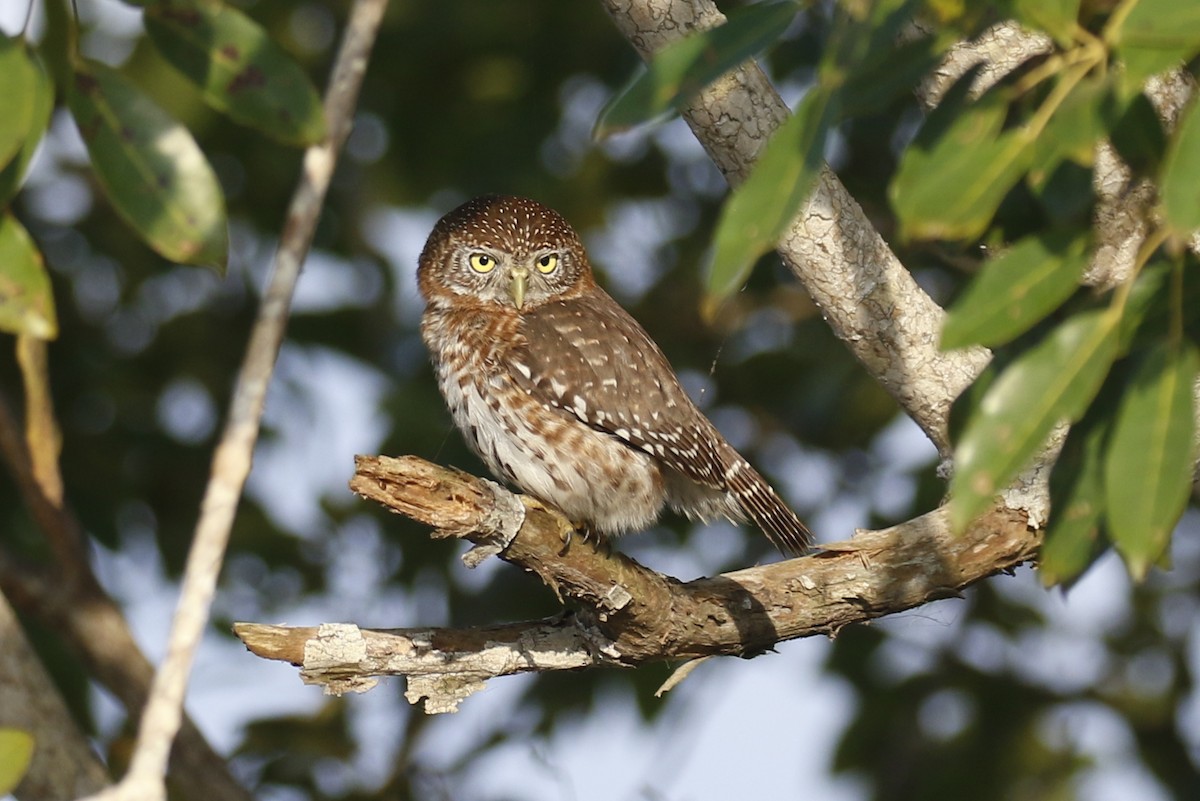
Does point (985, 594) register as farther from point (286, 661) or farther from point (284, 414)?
point (286, 661)

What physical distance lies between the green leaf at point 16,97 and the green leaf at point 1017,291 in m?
1.30

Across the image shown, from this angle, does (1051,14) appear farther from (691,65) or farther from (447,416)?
(447,416)

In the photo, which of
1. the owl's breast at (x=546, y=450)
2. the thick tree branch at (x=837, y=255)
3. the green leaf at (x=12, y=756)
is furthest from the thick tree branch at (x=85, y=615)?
the green leaf at (x=12, y=756)

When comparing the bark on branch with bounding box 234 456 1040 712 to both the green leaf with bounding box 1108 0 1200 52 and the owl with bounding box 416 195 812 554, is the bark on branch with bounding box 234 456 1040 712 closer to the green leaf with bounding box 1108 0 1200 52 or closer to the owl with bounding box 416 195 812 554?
the owl with bounding box 416 195 812 554

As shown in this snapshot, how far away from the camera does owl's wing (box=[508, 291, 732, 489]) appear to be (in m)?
5.17

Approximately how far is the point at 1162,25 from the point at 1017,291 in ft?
1.27

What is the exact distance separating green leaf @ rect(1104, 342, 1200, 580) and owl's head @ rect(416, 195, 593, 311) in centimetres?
404

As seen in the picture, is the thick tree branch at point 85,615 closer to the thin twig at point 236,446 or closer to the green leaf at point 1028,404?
the thin twig at point 236,446

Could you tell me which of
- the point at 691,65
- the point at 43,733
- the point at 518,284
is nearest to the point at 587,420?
the point at 518,284

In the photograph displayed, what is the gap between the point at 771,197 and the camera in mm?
1861

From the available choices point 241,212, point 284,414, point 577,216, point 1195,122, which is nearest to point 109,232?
point 241,212

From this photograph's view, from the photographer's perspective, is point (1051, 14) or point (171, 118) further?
point (171, 118)

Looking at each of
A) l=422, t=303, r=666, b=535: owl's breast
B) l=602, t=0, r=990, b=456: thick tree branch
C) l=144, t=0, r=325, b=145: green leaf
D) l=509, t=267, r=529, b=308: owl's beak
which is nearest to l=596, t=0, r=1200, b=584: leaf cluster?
l=144, t=0, r=325, b=145: green leaf

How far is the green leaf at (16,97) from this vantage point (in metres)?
2.01
